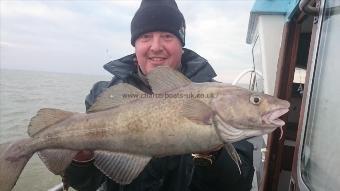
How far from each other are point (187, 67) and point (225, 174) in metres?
1.52

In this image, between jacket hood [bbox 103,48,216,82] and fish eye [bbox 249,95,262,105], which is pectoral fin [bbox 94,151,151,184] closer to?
fish eye [bbox 249,95,262,105]

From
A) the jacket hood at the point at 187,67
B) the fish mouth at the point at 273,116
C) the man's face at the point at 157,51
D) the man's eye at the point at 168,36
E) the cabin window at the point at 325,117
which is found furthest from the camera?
the man's eye at the point at 168,36

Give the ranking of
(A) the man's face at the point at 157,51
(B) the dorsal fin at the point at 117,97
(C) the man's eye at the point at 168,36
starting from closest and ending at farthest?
(B) the dorsal fin at the point at 117,97 → (A) the man's face at the point at 157,51 → (C) the man's eye at the point at 168,36

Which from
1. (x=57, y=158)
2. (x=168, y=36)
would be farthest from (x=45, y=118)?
(x=168, y=36)

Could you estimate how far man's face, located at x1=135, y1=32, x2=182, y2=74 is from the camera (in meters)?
4.09

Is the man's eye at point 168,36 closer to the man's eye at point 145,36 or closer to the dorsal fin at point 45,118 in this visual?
the man's eye at point 145,36

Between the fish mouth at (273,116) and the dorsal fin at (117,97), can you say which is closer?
the fish mouth at (273,116)

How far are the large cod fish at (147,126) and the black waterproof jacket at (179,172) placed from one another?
1.92ft

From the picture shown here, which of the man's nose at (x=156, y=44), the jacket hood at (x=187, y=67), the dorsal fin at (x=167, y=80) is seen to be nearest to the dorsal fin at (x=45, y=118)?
the dorsal fin at (x=167, y=80)

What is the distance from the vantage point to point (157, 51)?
160 inches

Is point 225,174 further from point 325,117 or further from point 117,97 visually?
point 117,97

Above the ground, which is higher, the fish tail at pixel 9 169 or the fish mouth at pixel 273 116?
the fish mouth at pixel 273 116

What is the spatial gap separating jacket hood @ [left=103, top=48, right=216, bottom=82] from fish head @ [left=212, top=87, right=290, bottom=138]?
53.0 inches

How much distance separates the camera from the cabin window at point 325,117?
275cm
